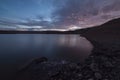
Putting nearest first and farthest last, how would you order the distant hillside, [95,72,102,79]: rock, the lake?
[95,72,102,79]: rock → the lake → the distant hillside

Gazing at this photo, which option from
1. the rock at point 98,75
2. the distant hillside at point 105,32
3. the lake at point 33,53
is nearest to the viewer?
the rock at point 98,75

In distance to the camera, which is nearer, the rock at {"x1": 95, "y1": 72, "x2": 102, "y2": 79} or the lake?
the rock at {"x1": 95, "y1": 72, "x2": 102, "y2": 79}

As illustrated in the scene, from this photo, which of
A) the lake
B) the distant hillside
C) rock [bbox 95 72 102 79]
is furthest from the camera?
the distant hillside

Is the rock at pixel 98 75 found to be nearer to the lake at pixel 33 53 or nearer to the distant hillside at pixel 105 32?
the lake at pixel 33 53

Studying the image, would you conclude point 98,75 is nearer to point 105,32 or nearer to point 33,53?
point 33,53

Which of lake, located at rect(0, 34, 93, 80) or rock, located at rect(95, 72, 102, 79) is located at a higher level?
rock, located at rect(95, 72, 102, 79)

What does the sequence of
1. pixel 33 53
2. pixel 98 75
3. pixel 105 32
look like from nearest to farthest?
pixel 98 75 → pixel 33 53 → pixel 105 32

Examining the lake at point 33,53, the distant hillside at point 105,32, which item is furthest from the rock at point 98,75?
the distant hillside at point 105,32

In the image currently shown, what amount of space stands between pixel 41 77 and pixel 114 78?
4652 mm

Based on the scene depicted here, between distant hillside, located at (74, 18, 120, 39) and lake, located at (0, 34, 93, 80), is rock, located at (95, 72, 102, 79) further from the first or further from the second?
distant hillside, located at (74, 18, 120, 39)

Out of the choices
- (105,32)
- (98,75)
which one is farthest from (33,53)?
(105,32)

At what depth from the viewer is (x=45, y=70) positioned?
32.7ft

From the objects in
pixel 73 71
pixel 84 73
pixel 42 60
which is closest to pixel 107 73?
pixel 84 73

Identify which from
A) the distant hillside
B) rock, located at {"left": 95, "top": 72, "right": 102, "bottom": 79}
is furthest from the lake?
the distant hillside
